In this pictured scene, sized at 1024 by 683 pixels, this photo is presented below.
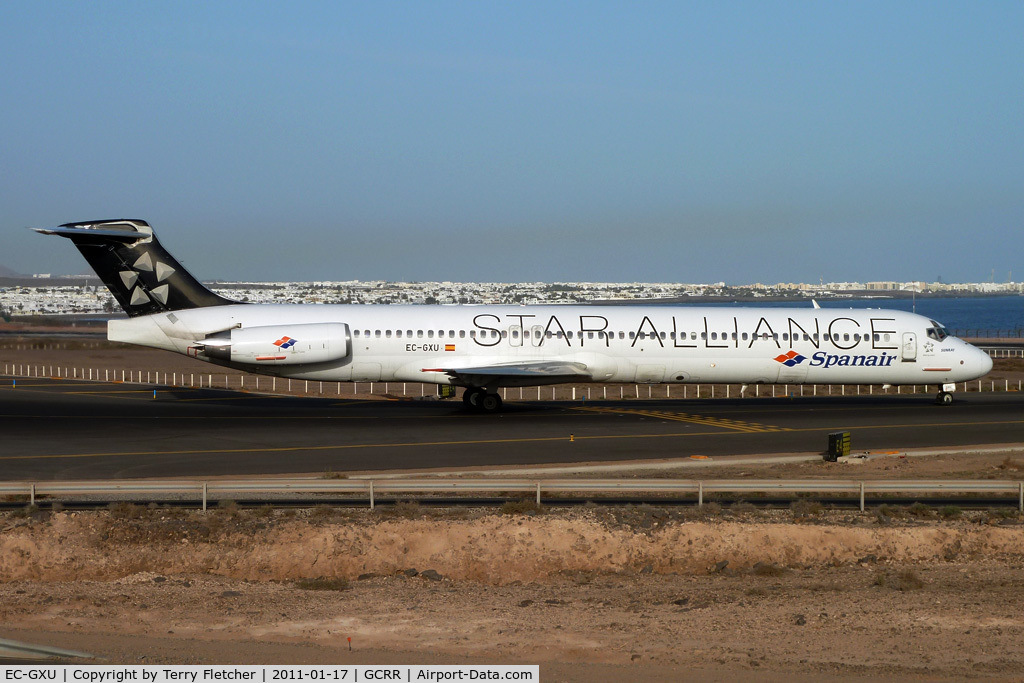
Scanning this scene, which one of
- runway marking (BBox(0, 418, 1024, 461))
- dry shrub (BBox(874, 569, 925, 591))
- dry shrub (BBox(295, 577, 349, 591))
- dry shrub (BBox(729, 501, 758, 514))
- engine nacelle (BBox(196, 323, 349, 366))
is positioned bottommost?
dry shrub (BBox(874, 569, 925, 591))

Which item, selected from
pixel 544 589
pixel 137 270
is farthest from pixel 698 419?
pixel 137 270

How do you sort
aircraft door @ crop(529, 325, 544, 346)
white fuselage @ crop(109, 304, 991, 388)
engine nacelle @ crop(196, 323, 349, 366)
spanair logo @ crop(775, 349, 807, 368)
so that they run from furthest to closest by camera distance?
spanair logo @ crop(775, 349, 807, 368) < aircraft door @ crop(529, 325, 544, 346) < white fuselage @ crop(109, 304, 991, 388) < engine nacelle @ crop(196, 323, 349, 366)

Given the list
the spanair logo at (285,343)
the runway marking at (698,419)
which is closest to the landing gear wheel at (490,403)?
the runway marking at (698,419)

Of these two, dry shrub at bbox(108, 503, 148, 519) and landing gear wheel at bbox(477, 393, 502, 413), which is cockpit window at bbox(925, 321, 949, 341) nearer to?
landing gear wheel at bbox(477, 393, 502, 413)

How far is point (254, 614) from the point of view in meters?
14.5

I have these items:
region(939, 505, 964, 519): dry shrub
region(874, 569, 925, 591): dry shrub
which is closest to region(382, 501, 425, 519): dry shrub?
region(874, 569, 925, 591): dry shrub

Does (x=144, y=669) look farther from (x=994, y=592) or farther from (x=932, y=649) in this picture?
(x=994, y=592)

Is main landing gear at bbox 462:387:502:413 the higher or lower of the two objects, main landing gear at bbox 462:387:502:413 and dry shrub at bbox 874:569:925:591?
the higher

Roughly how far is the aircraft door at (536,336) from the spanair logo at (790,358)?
8935 mm

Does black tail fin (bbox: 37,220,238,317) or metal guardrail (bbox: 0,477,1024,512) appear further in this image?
black tail fin (bbox: 37,220,238,317)

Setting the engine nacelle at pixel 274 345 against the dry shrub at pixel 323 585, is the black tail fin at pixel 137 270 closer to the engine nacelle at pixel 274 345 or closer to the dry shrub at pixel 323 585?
the engine nacelle at pixel 274 345

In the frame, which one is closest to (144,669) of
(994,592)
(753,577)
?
(753,577)

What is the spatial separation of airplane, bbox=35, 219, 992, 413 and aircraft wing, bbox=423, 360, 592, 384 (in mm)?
49

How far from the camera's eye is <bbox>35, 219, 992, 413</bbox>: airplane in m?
34.8
